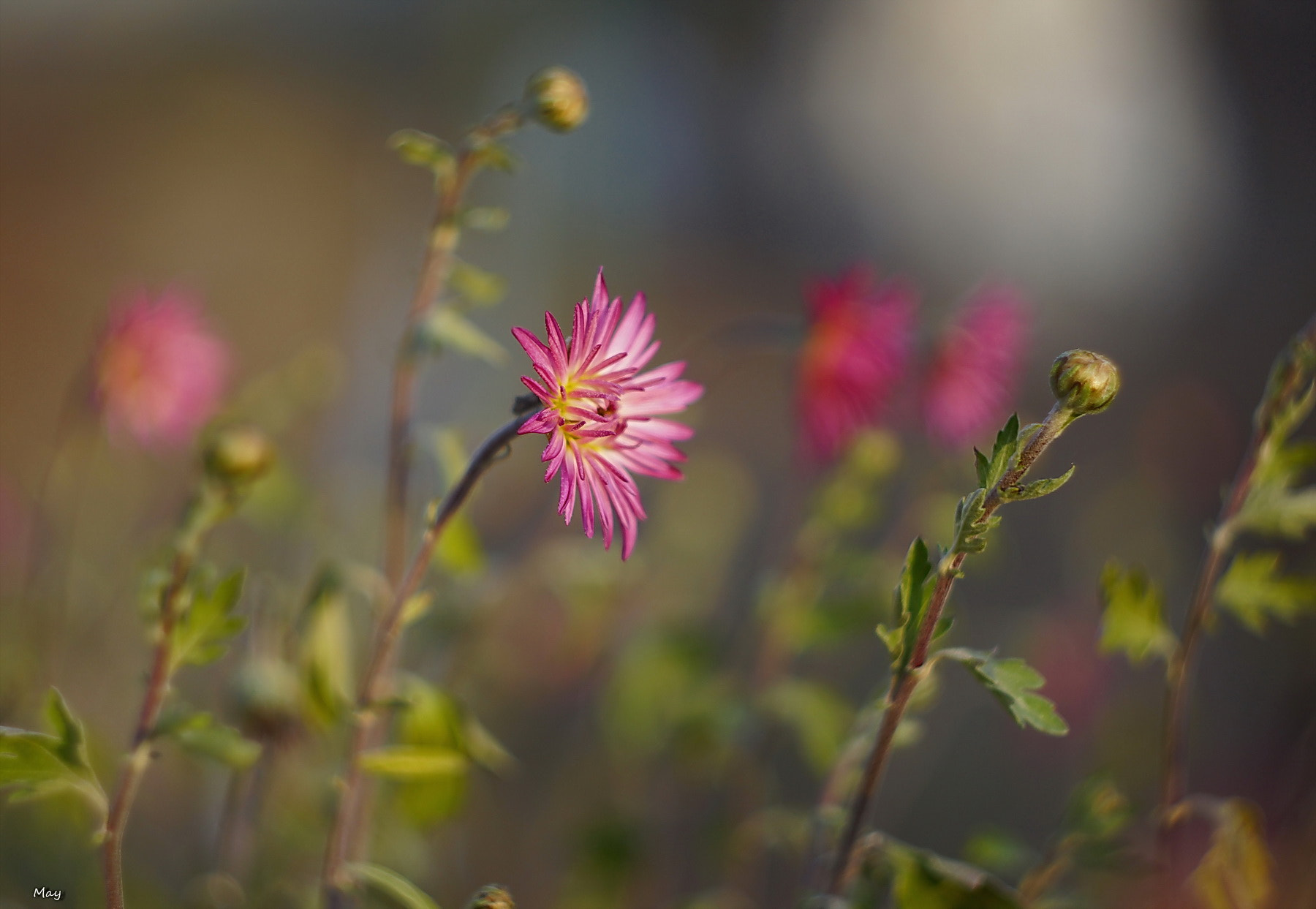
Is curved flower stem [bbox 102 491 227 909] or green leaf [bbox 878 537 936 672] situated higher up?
green leaf [bbox 878 537 936 672]

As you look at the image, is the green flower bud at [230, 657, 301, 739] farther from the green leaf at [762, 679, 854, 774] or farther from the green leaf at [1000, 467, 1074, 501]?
the green leaf at [1000, 467, 1074, 501]

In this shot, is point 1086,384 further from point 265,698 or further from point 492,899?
point 265,698

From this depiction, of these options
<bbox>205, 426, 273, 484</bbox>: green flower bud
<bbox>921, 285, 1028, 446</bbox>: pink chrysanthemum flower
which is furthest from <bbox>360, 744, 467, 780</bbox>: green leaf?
<bbox>921, 285, 1028, 446</bbox>: pink chrysanthemum flower

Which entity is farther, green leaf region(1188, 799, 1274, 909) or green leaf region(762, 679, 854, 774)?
green leaf region(762, 679, 854, 774)

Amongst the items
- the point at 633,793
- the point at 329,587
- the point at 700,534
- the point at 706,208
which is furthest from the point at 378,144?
the point at 329,587

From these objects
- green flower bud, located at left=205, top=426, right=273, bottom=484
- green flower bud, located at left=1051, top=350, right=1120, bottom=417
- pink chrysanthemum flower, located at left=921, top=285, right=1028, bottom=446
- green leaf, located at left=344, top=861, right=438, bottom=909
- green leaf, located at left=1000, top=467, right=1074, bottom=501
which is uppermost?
pink chrysanthemum flower, located at left=921, top=285, right=1028, bottom=446

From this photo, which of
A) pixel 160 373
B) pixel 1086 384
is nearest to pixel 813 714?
pixel 1086 384

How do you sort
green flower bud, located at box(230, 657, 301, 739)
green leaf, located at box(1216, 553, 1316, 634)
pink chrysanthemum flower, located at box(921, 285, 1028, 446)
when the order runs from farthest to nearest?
pink chrysanthemum flower, located at box(921, 285, 1028, 446) → green flower bud, located at box(230, 657, 301, 739) → green leaf, located at box(1216, 553, 1316, 634)
